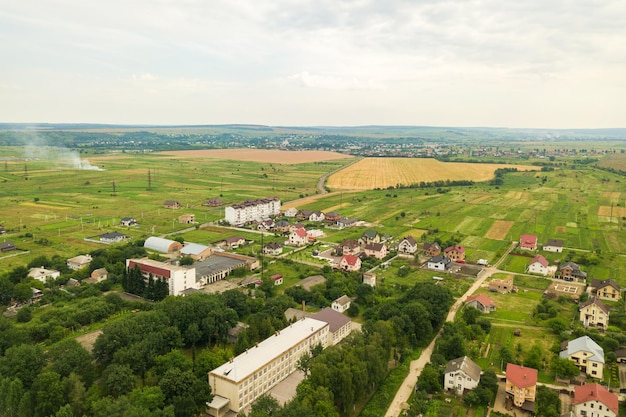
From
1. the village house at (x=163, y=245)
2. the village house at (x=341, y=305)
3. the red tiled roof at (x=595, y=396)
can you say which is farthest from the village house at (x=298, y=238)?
the red tiled roof at (x=595, y=396)

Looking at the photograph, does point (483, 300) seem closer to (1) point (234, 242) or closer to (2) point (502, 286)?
(2) point (502, 286)

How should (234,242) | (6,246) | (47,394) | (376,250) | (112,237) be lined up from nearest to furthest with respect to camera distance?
(47,394)
(6,246)
(376,250)
(234,242)
(112,237)

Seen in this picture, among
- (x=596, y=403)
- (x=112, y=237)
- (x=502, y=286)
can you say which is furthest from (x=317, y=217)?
(x=596, y=403)

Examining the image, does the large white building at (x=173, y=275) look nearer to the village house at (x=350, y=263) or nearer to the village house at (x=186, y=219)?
the village house at (x=350, y=263)

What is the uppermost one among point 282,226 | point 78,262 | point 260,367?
point 260,367

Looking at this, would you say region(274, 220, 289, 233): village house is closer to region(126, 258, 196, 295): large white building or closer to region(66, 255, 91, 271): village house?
region(126, 258, 196, 295): large white building

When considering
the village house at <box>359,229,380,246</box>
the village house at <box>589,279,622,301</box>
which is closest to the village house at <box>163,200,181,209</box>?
the village house at <box>359,229,380,246</box>

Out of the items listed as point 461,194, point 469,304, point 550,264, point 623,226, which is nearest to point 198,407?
point 469,304
